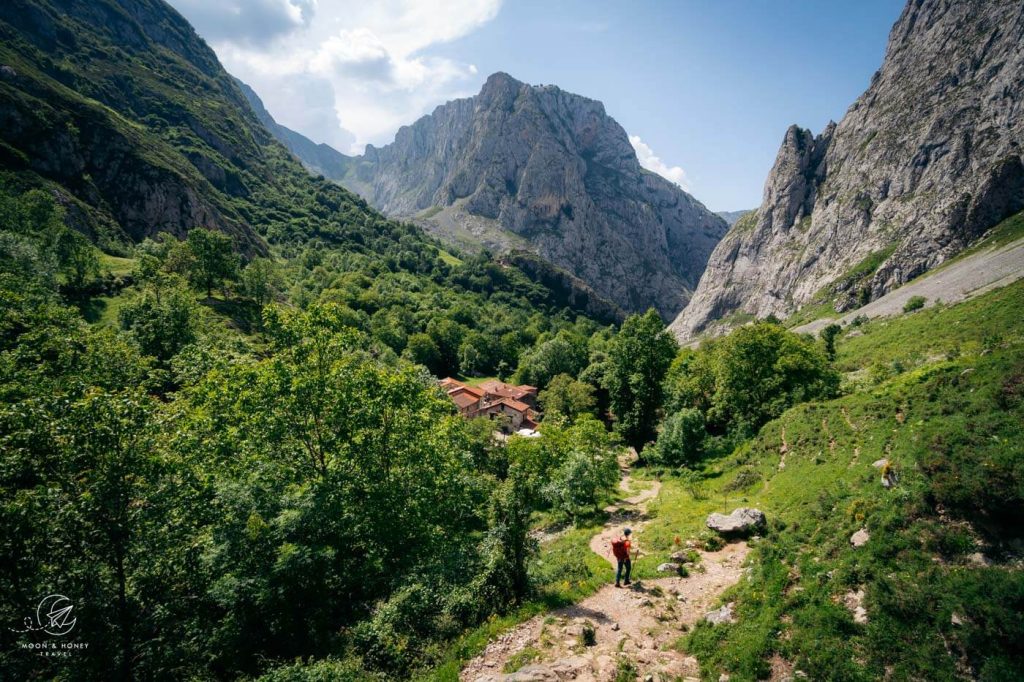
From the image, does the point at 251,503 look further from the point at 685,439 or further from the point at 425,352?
the point at 425,352

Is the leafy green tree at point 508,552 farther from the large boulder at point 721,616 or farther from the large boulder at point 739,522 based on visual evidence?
the large boulder at point 739,522

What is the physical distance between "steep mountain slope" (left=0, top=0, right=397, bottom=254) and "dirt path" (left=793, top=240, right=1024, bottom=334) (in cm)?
14407

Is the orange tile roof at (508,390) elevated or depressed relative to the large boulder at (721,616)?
elevated

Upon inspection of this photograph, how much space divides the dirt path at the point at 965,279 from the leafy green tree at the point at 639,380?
167ft

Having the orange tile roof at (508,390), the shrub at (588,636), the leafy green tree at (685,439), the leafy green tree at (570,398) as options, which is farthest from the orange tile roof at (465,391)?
the shrub at (588,636)

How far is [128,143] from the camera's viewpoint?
100 metres

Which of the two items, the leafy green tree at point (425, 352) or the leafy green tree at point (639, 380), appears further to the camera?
the leafy green tree at point (425, 352)

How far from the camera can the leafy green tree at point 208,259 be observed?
59.7 meters

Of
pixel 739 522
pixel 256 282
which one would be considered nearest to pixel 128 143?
pixel 256 282

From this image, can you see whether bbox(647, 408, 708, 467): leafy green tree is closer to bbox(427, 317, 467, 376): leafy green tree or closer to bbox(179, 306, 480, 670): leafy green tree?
bbox(179, 306, 480, 670): leafy green tree

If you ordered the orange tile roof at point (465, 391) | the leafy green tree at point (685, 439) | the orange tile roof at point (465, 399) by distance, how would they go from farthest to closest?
1. the orange tile roof at point (465, 391)
2. the orange tile roof at point (465, 399)
3. the leafy green tree at point (685, 439)

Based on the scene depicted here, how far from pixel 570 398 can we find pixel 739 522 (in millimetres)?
41167

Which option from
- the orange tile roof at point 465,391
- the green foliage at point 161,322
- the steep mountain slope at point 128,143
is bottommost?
the orange tile roof at point 465,391

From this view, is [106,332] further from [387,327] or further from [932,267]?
[932,267]
